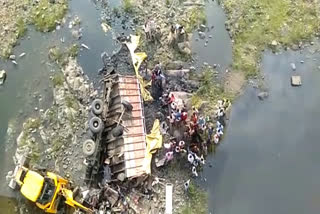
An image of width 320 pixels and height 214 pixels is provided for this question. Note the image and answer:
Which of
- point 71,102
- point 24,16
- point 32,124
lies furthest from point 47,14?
point 32,124

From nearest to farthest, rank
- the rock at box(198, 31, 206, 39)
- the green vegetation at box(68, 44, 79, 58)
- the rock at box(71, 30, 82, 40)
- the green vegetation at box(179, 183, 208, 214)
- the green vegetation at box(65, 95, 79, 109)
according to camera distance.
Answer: the green vegetation at box(179, 183, 208, 214)
the green vegetation at box(65, 95, 79, 109)
the green vegetation at box(68, 44, 79, 58)
the rock at box(198, 31, 206, 39)
the rock at box(71, 30, 82, 40)

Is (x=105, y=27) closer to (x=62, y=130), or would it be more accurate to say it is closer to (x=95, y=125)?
(x=62, y=130)

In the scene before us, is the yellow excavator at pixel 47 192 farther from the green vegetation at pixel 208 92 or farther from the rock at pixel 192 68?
the rock at pixel 192 68

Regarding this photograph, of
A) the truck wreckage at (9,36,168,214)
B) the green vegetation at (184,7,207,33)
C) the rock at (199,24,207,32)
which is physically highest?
the green vegetation at (184,7,207,33)

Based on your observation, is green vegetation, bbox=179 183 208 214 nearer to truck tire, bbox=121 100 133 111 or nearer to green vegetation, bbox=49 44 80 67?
truck tire, bbox=121 100 133 111

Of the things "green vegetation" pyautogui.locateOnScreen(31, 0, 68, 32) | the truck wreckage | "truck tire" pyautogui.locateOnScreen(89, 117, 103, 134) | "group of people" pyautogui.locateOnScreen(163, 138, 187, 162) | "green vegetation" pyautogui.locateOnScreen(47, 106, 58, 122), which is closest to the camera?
the truck wreckage

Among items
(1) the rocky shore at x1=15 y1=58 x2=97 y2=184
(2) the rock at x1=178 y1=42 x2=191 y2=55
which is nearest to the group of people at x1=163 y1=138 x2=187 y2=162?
(1) the rocky shore at x1=15 y1=58 x2=97 y2=184

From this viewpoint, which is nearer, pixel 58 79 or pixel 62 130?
pixel 62 130

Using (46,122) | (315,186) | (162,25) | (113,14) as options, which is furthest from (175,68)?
(315,186)

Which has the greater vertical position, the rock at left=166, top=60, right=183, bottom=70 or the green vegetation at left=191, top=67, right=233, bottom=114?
the rock at left=166, top=60, right=183, bottom=70
